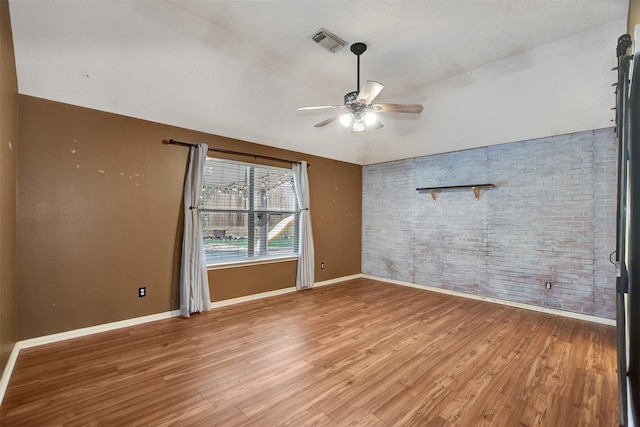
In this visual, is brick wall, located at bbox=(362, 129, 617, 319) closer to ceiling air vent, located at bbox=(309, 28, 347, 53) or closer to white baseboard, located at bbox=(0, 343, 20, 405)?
ceiling air vent, located at bbox=(309, 28, 347, 53)

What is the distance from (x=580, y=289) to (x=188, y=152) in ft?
18.7

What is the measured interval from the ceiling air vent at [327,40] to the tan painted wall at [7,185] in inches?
96.3

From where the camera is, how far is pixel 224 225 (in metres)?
4.50

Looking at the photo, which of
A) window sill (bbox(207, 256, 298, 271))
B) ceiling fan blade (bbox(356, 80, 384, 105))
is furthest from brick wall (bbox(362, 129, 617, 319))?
ceiling fan blade (bbox(356, 80, 384, 105))

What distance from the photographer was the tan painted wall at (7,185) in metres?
2.19

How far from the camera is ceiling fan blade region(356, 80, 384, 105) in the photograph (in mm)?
2605

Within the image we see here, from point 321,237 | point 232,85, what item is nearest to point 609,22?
point 232,85

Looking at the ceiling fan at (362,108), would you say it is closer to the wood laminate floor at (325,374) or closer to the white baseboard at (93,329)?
the wood laminate floor at (325,374)

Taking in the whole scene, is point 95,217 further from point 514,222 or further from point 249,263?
point 514,222

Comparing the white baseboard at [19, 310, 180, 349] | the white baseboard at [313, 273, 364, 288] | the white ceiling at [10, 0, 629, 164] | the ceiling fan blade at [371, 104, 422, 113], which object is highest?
the white ceiling at [10, 0, 629, 164]

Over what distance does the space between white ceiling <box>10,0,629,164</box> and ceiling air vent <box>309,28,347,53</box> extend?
90mm

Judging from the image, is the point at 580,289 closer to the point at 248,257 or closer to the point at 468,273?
the point at 468,273

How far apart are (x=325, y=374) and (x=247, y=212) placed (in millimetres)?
2929

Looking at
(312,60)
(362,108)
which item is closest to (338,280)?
(362,108)
